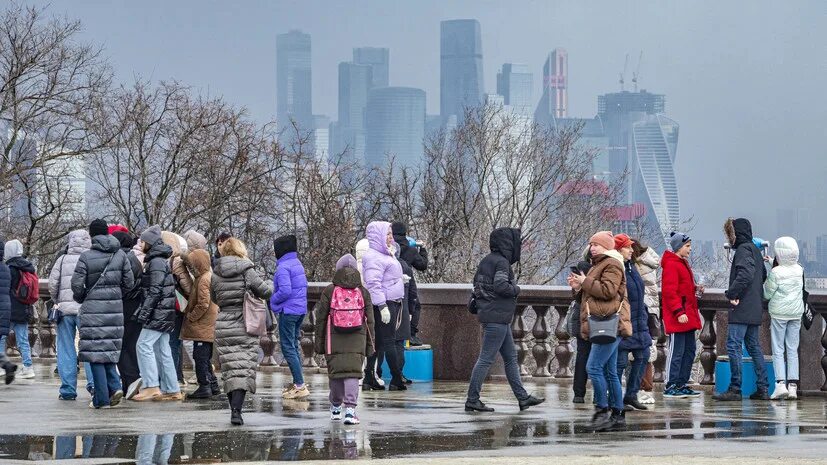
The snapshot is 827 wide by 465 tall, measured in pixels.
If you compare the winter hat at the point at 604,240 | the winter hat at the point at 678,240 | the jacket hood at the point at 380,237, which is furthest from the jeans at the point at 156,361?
the winter hat at the point at 678,240

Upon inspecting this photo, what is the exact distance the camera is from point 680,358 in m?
15.9

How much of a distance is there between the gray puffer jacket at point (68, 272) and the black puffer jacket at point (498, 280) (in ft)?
12.6

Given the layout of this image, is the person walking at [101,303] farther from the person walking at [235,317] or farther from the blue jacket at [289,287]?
the blue jacket at [289,287]

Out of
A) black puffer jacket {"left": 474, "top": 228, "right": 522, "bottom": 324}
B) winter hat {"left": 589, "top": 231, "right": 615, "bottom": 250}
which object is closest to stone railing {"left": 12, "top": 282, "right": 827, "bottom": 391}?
black puffer jacket {"left": 474, "top": 228, "right": 522, "bottom": 324}

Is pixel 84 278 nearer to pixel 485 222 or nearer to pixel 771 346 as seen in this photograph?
pixel 771 346

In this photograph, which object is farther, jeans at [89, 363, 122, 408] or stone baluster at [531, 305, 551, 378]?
stone baluster at [531, 305, 551, 378]

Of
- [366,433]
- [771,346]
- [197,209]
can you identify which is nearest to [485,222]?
[197,209]

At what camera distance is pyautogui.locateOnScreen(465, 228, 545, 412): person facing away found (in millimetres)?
13938

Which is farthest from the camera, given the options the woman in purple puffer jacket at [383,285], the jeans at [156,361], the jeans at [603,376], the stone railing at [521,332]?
the stone railing at [521,332]

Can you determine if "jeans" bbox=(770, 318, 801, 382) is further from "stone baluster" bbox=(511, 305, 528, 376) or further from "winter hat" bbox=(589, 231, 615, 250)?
"winter hat" bbox=(589, 231, 615, 250)

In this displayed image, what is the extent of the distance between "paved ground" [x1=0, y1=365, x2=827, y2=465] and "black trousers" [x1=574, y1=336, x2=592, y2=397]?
0.83 ft

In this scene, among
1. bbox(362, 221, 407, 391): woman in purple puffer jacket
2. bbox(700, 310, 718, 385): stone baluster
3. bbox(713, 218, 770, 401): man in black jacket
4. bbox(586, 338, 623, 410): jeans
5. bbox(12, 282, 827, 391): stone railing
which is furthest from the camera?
bbox(12, 282, 827, 391): stone railing

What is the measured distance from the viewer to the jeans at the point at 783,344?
15.9 m

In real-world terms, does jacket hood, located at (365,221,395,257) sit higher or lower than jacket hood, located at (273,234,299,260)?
higher
